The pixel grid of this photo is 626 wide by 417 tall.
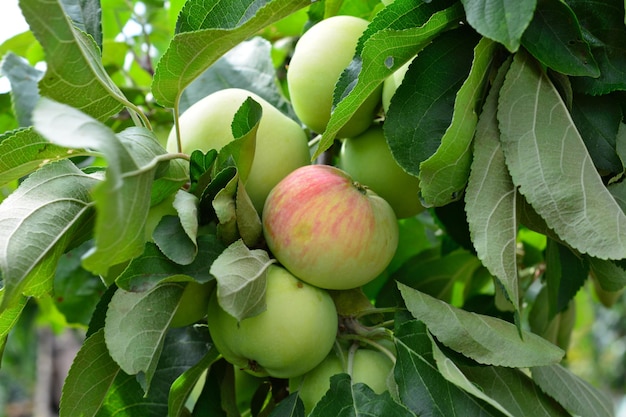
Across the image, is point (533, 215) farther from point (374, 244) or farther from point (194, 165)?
point (194, 165)

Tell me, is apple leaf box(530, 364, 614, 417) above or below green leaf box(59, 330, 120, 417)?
below

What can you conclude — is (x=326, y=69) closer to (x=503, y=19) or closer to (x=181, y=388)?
(x=503, y=19)

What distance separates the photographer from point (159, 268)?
22.5 inches

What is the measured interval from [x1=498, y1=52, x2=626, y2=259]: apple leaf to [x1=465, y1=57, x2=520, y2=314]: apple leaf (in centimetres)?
1

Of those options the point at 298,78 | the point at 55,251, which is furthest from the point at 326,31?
the point at 55,251

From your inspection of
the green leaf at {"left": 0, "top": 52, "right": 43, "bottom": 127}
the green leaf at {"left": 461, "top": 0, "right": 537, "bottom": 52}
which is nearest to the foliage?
the green leaf at {"left": 461, "top": 0, "right": 537, "bottom": 52}

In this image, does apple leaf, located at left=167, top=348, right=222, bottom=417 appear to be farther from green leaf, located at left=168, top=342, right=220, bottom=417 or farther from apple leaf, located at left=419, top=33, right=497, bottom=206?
apple leaf, located at left=419, top=33, right=497, bottom=206

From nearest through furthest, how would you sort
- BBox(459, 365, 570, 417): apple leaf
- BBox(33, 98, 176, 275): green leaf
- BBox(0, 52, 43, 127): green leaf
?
BBox(33, 98, 176, 275): green leaf → BBox(459, 365, 570, 417): apple leaf → BBox(0, 52, 43, 127): green leaf

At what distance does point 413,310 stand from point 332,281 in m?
0.07

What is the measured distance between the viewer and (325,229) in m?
0.61

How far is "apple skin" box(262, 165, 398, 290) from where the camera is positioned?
0.60 metres

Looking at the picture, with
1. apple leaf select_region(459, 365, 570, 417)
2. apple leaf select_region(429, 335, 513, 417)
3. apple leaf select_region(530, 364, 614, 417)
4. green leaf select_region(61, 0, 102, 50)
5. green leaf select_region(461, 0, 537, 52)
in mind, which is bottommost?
Answer: apple leaf select_region(530, 364, 614, 417)

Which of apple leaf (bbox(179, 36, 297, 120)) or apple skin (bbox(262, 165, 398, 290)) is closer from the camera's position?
apple skin (bbox(262, 165, 398, 290))

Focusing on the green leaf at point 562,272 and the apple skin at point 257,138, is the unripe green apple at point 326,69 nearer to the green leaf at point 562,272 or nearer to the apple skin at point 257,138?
the apple skin at point 257,138
